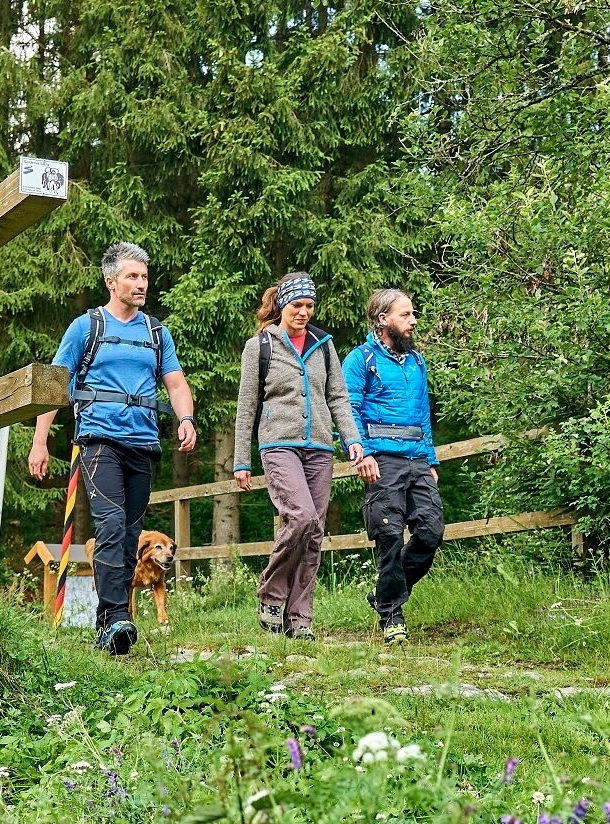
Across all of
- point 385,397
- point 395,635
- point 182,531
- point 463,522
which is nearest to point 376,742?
point 395,635

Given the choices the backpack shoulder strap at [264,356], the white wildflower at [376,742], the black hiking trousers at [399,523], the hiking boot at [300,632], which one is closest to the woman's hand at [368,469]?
the black hiking trousers at [399,523]

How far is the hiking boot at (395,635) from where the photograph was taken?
638 centimetres

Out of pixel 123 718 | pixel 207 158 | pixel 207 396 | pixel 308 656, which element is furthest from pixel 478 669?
pixel 207 158

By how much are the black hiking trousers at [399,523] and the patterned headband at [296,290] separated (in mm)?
995

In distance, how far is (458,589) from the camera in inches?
314

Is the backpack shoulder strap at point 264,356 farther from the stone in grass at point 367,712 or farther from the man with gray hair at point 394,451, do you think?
the stone in grass at point 367,712

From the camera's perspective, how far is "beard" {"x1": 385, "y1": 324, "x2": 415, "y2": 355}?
6883mm

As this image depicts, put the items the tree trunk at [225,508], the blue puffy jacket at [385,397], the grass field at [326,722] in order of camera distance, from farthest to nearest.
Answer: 1. the tree trunk at [225,508]
2. the blue puffy jacket at [385,397]
3. the grass field at [326,722]

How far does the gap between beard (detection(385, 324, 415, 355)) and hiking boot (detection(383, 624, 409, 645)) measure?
5.14ft

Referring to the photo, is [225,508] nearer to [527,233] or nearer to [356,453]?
[527,233]

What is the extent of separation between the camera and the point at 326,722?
12.3ft

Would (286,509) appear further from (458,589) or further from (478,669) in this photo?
(458,589)

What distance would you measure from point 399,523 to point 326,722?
2.97 metres

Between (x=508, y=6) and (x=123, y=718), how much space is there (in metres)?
5.56
